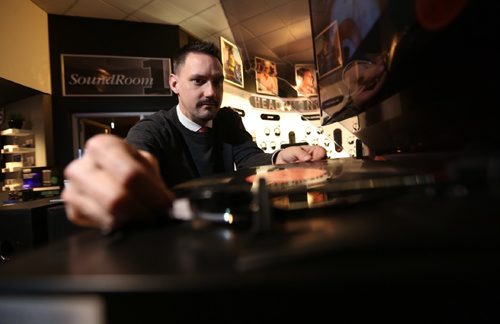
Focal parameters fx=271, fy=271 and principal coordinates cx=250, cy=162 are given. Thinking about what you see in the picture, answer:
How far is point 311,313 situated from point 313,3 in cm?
82

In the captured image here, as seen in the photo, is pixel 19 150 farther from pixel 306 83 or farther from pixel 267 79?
pixel 306 83

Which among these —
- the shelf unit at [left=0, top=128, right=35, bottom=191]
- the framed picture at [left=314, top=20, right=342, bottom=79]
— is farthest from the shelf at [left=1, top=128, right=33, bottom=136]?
the framed picture at [left=314, top=20, right=342, bottom=79]

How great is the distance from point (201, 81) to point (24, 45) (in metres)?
2.51

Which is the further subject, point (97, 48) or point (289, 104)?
point (97, 48)

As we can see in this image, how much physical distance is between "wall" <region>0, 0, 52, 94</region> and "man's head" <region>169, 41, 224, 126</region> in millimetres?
2229

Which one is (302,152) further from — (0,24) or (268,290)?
(0,24)

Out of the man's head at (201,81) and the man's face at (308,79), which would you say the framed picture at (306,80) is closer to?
the man's face at (308,79)

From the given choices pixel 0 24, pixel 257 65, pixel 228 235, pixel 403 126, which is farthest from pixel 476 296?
pixel 0 24

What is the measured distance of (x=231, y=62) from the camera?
1.09 meters

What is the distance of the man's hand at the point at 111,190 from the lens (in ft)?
0.70

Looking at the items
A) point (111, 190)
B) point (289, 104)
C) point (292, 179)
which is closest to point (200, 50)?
point (289, 104)

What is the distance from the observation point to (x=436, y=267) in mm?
129

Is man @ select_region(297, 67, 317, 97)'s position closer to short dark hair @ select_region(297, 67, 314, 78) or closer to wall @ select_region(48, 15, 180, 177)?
short dark hair @ select_region(297, 67, 314, 78)

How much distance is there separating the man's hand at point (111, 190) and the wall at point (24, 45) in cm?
303
